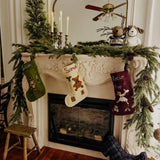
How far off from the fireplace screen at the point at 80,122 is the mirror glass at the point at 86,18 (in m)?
0.82

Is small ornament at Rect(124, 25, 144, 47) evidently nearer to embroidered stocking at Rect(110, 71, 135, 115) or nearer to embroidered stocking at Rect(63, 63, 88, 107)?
embroidered stocking at Rect(110, 71, 135, 115)

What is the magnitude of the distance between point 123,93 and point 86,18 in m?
1.08

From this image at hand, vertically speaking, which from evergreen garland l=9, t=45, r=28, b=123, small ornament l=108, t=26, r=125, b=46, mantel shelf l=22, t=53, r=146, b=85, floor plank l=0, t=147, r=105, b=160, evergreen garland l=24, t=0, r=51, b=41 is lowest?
floor plank l=0, t=147, r=105, b=160

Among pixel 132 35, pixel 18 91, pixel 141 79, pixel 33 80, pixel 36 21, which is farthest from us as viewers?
pixel 36 21

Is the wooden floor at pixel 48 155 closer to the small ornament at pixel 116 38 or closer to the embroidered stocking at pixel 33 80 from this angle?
the embroidered stocking at pixel 33 80

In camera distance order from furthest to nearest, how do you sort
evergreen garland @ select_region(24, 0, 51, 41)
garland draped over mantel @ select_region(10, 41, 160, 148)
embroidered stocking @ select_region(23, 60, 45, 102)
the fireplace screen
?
evergreen garland @ select_region(24, 0, 51, 41) → the fireplace screen → embroidered stocking @ select_region(23, 60, 45, 102) → garland draped over mantel @ select_region(10, 41, 160, 148)

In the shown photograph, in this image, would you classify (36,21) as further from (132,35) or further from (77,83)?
(132,35)

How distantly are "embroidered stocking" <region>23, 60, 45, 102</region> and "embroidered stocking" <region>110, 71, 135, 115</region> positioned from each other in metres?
0.80

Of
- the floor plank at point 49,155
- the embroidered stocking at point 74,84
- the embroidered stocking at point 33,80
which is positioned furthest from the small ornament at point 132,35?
the floor plank at point 49,155

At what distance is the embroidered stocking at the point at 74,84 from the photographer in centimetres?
152

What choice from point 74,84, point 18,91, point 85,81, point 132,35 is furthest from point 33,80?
point 132,35

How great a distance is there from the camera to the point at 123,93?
4.82ft

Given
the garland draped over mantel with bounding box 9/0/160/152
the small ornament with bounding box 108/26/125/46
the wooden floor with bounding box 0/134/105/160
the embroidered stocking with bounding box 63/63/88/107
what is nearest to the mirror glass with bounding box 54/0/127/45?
the small ornament with bounding box 108/26/125/46

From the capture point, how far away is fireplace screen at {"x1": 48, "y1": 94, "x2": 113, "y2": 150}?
1.78m
